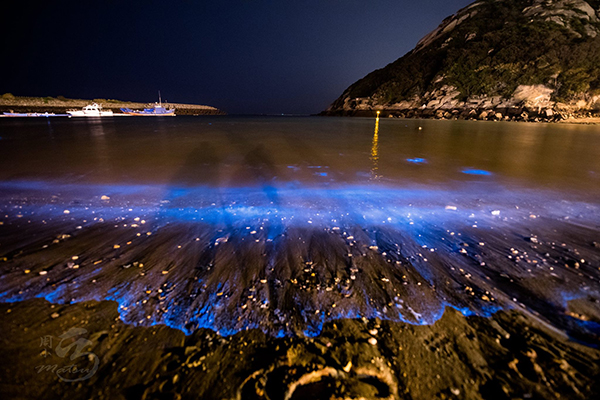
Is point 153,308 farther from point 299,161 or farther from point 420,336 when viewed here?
point 299,161

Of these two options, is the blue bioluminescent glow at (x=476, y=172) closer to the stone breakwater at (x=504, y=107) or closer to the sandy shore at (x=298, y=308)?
the sandy shore at (x=298, y=308)

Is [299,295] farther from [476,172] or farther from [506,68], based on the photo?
[506,68]

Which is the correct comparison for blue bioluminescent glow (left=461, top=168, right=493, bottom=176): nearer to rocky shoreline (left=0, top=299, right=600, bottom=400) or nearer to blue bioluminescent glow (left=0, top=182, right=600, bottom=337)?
blue bioluminescent glow (left=0, top=182, right=600, bottom=337)

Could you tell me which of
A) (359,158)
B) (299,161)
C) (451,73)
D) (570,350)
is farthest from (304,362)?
(451,73)

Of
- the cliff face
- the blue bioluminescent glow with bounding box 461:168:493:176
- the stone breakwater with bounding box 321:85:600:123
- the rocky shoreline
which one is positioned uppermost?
the cliff face

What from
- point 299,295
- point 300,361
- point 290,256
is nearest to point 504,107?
point 290,256

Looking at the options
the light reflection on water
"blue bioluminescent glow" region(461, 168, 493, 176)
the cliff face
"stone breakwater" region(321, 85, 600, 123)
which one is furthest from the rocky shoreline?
the cliff face

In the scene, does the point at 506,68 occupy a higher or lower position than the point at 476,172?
higher
